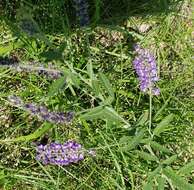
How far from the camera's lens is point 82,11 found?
1.90 m

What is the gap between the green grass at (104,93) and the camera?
77.6 inches

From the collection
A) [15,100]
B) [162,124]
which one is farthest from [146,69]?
[15,100]

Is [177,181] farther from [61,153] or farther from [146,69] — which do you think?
[61,153]

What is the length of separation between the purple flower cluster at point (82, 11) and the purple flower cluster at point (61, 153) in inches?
18.1

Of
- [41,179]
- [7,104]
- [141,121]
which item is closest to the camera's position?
[141,121]

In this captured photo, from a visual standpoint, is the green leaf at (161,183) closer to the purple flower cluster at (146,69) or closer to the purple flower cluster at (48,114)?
the purple flower cluster at (146,69)

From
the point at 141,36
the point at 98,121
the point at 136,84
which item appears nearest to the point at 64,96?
the point at 98,121

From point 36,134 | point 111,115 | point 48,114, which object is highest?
point 111,115

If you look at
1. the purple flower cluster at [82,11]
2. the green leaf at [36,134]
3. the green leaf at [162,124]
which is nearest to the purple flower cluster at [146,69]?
the green leaf at [162,124]

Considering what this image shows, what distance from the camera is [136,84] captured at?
2.09 meters

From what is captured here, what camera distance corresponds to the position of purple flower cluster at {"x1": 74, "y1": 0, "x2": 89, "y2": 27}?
188cm

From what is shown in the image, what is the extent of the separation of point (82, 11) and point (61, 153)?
0.53 m

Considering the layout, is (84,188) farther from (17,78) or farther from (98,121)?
(17,78)

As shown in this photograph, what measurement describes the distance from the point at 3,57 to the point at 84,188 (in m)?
0.61
